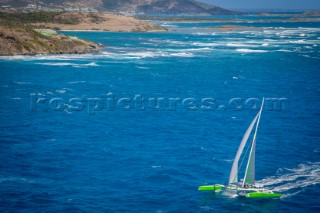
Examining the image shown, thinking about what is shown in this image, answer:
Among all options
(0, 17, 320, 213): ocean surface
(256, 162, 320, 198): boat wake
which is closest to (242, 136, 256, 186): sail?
(256, 162, 320, 198): boat wake

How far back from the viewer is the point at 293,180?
4175cm

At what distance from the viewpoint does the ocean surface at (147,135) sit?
1503 inches

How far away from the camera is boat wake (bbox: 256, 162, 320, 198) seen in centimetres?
3984

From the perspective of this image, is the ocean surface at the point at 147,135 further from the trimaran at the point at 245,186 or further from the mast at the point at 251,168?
the mast at the point at 251,168

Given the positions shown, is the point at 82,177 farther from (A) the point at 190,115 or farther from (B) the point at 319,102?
(B) the point at 319,102

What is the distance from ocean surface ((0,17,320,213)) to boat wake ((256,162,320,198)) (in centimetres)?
10

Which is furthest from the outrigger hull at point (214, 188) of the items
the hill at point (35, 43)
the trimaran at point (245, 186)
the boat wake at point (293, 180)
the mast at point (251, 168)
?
the hill at point (35, 43)

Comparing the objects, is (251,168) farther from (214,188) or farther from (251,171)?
(214,188)

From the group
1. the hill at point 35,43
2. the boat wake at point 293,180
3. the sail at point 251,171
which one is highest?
the hill at point 35,43

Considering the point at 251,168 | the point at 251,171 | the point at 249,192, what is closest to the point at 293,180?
the point at 251,171

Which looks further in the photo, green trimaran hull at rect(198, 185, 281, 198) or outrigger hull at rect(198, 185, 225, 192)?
outrigger hull at rect(198, 185, 225, 192)

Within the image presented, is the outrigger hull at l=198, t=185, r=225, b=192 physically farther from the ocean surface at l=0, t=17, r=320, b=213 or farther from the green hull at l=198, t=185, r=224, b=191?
the ocean surface at l=0, t=17, r=320, b=213

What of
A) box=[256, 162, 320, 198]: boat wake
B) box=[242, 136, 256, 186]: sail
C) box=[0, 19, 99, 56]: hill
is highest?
box=[0, 19, 99, 56]: hill

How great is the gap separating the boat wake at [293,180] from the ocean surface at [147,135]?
10 cm
